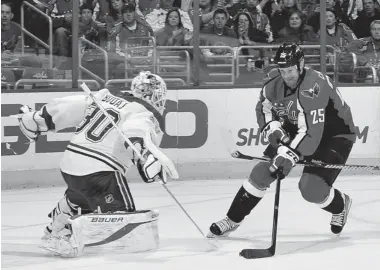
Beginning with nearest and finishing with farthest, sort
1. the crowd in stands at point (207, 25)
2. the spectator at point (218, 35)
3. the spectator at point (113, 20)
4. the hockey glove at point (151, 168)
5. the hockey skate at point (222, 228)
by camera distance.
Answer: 1. the hockey glove at point (151, 168)
2. the hockey skate at point (222, 228)
3. the crowd in stands at point (207, 25)
4. the spectator at point (113, 20)
5. the spectator at point (218, 35)

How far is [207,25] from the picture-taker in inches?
248

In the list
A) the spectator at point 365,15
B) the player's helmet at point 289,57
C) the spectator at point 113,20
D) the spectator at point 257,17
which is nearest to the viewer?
the player's helmet at point 289,57

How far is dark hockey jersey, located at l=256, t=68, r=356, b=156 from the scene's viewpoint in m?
3.98

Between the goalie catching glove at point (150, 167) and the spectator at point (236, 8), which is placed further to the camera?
the spectator at point (236, 8)

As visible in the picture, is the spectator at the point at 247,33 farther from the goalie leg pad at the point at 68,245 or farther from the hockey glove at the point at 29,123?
the goalie leg pad at the point at 68,245

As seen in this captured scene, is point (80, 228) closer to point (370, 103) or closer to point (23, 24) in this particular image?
point (23, 24)

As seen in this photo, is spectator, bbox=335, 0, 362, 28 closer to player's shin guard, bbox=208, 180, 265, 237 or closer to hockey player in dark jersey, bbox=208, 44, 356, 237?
hockey player in dark jersey, bbox=208, 44, 356, 237

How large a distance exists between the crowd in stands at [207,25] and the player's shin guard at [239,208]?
2.20m

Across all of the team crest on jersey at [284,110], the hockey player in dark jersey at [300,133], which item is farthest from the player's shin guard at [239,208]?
the team crest on jersey at [284,110]

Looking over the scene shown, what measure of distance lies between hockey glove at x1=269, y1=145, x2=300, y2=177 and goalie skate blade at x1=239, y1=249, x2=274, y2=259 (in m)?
0.35

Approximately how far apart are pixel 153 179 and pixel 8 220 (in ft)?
5.31

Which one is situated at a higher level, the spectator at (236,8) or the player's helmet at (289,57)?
the spectator at (236,8)

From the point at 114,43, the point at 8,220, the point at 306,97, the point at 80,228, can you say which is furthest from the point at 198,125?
the point at 80,228

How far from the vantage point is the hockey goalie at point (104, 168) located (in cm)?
368
